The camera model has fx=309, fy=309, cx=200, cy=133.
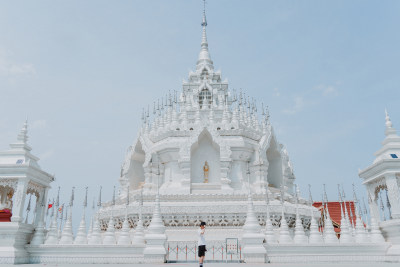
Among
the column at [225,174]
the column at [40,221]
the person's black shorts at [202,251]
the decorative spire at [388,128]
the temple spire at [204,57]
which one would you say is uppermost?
the temple spire at [204,57]

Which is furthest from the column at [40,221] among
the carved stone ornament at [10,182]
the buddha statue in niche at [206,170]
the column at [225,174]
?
the column at [225,174]

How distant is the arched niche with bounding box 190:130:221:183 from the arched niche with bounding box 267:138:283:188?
536cm

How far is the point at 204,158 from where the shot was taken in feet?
73.7

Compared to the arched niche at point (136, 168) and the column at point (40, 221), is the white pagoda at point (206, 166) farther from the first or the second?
the column at point (40, 221)

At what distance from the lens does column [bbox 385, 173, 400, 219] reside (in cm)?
1309

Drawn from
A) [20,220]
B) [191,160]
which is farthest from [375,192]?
[20,220]

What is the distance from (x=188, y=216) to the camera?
18.8 meters

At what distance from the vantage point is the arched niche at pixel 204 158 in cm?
2186

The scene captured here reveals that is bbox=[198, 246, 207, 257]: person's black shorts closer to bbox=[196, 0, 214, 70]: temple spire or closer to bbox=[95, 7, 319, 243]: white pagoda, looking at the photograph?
bbox=[95, 7, 319, 243]: white pagoda

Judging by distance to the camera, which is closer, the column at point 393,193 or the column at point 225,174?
the column at point 393,193

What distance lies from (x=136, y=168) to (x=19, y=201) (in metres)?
13.5

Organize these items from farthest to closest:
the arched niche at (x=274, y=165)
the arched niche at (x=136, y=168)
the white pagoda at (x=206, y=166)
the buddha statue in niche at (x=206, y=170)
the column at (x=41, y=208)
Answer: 1. the arched niche at (x=136, y=168)
2. the arched niche at (x=274, y=165)
3. the buddha statue in niche at (x=206, y=170)
4. the white pagoda at (x=206, y=166)
5. the column at (x=41, y=208)

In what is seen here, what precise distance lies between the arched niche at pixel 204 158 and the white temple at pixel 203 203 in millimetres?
73

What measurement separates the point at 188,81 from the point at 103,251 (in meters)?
20.3
